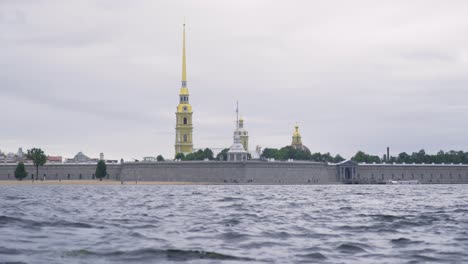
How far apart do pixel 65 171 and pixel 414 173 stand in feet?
232

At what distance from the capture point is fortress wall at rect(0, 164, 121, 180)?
544 ft

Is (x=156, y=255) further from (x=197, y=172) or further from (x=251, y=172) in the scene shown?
(x=197, y=172)

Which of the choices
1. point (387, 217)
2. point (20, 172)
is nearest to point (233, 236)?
point (387, 217)

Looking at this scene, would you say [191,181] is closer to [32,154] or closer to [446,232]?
[32,154]

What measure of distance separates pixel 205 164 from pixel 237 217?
382 ft

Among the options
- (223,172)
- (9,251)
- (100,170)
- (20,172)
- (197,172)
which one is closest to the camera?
(9,251)

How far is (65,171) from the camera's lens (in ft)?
548

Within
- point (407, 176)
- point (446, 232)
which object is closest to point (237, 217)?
point (446, 232)

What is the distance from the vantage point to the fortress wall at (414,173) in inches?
6895

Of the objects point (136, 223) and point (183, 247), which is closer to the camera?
point (183, 247)

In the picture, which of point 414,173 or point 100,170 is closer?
point 100,170

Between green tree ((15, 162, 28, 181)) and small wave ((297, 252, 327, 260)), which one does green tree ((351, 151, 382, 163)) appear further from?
small wave ((297, 252, 327, 260))

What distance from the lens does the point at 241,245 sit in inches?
1002

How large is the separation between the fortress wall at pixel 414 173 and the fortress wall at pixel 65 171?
160ft
